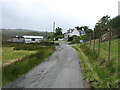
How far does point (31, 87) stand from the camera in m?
7.78

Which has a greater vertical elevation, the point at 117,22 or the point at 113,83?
the point at 117,22

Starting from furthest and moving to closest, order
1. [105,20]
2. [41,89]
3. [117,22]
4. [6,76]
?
[105,20] < [117,22] < [6,76] < [41,89]

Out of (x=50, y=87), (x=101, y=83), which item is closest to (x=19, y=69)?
(x=50, y=87)

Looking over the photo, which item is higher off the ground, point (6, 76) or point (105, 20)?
point (105, 20)

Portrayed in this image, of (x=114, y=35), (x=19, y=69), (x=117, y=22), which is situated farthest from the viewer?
(x=117, y=22)

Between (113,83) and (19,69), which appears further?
(19,69)

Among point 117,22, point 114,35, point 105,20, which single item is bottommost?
point 114,35

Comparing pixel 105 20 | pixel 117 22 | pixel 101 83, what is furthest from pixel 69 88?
pixel 105 20

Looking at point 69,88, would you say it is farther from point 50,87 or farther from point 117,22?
point 117,22

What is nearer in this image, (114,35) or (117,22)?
(114,35)

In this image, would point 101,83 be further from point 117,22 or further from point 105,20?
point 105,20

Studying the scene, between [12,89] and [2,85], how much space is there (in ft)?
2.81

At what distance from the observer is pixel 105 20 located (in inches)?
3383

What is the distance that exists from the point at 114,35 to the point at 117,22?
736 cm
